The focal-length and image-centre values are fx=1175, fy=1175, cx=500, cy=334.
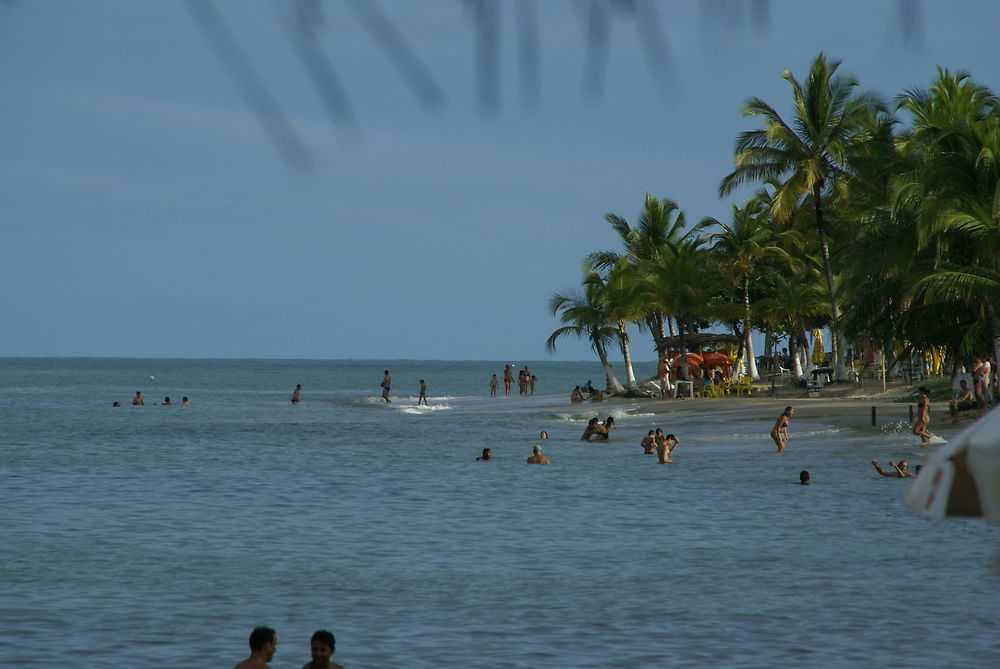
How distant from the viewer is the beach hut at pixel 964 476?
3.13m

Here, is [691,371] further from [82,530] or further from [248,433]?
[82,530]

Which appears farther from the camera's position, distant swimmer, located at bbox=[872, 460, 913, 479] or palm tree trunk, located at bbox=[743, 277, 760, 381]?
palm tree trunk, located at bbox=[743, 277, 760, 381]

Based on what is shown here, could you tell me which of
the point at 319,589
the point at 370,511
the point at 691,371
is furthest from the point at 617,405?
the point at 319,589

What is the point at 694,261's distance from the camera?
48375 mm

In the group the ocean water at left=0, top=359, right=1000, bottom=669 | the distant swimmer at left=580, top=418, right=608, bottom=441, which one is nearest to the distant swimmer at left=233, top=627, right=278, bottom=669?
the ocean water at left=0, top=359, right=1000, bottom=669

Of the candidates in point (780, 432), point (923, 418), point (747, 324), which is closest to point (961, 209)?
point (923, 418)

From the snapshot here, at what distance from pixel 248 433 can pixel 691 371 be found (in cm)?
1957

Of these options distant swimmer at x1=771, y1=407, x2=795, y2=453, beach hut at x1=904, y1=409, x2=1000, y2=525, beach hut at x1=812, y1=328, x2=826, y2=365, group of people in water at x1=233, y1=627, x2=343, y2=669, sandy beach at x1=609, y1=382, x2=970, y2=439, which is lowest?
group of people in water at x1=233, y1=627, x2=343, y2=669

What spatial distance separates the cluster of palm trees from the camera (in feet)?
83.1

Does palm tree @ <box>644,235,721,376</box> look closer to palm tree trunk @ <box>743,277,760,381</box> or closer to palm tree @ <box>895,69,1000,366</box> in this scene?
palm tree trunk @ <box>743,277,760,381</box>

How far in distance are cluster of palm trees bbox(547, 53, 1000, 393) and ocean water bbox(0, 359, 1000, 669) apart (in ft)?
11.4

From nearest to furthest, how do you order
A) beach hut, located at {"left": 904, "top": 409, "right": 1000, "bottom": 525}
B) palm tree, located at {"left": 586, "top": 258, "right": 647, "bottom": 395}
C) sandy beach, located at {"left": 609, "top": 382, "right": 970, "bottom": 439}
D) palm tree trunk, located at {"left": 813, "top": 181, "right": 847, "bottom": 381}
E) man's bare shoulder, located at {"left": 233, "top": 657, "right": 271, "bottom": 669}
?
beach hut, located at {"left": 904, "top": 409, "right": 1000, "bottom": 525}, man's bare shoulder, located at {"left": 233, "top": 657, "right": 271, "bottom": 669}, sandy beach, located at {"left": 609, "top": 382, "right": 970, "bottom": 439}, palm tree trunk, located at {"left": 813, "top": 181, "right": 847, "bottom": 381}, palm tree, located at {"left": 586, "top": 258, "right": 647, "bottom": 395}

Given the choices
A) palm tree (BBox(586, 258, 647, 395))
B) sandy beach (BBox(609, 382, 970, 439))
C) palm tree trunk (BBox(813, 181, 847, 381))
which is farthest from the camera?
palm tree (BBox(586, 258, 647, 395))

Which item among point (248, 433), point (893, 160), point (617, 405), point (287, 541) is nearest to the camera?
point (287, 541)
